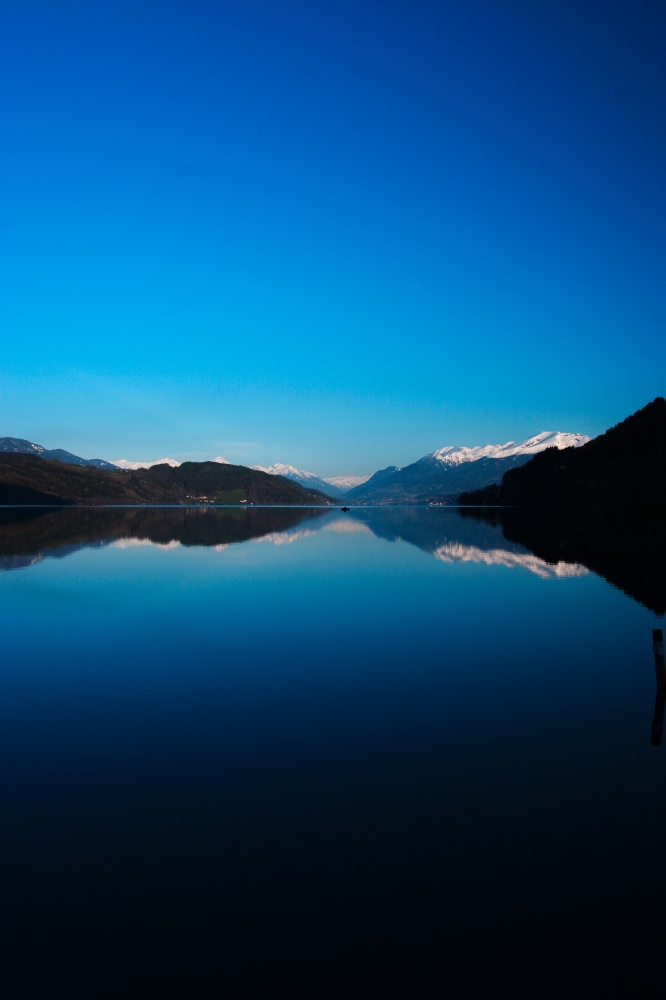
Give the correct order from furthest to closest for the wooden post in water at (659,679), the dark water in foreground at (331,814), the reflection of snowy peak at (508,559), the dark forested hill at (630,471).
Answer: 1. the dark forested hill at (630,471)
2. the reflection of snowy peak at (508,559)
3. the wooden post in water at (659,679)
4. the dark water in foreground at (331,814)

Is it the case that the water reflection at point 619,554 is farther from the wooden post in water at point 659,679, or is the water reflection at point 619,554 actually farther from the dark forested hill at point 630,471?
the dark forested hill at point 630,471

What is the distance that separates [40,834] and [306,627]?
17.4 meters

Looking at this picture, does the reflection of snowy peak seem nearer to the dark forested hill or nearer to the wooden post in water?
the wooden post in water

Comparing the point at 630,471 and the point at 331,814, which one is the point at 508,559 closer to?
the point at 331,814

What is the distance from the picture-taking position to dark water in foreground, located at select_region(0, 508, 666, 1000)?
738 cm

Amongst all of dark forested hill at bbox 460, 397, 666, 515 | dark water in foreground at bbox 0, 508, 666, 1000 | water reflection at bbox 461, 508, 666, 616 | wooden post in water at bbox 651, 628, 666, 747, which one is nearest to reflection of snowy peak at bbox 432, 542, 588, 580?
water reflection at bbox 461, 508, 666, 616

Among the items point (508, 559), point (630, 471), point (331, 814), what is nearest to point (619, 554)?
point (508, 559)

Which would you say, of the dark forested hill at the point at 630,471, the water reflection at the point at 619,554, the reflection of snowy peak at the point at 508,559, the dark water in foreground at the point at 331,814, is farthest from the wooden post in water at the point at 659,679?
the dark forested hill at the point at 630,471

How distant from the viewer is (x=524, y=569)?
4891 cm

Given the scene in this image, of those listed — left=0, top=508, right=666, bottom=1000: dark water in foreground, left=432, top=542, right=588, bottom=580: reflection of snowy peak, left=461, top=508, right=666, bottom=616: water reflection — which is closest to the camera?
left=0, top=508, right=666, bottom=1000: dark water in foreground

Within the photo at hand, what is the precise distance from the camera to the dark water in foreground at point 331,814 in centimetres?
738

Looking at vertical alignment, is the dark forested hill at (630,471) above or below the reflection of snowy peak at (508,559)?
above

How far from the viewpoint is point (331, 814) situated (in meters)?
10.5

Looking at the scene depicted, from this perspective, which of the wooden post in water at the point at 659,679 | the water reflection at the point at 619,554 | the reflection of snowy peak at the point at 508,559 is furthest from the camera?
the reflection of snowy peak at the point at 508,559
